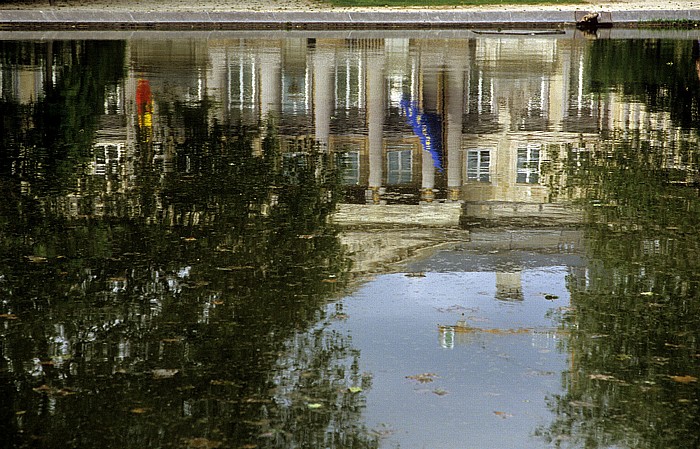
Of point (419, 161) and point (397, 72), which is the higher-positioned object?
Result: point (397, 72)

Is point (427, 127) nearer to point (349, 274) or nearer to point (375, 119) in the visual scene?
point (375, 119)

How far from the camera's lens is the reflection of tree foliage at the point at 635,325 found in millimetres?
6328

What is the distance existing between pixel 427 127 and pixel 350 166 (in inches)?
155

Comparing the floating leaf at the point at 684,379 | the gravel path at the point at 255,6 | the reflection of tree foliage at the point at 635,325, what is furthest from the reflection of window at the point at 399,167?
the gravel path at the point at 255,6

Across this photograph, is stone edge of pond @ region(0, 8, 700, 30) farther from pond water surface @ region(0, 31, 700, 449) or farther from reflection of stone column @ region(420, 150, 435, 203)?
reflection of stone column @ region(420, 150, 435, 203)

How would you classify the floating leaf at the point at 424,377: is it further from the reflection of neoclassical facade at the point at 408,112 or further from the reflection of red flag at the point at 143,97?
the reflection of red flag at the point at 143,97

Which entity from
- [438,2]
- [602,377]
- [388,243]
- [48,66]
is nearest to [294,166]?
[388,243]

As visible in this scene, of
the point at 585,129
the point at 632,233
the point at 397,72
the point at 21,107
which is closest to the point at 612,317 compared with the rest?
the point at 632,233

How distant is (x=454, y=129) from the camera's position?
18375 millimetres

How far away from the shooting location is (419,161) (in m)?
14.8

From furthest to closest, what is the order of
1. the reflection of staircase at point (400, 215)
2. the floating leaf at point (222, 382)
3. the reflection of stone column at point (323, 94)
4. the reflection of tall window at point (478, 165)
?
1. the reflection of stone column at point (323, 94)
2. the reflection of tall window at point (478, 165)
3. the reflection of staircase at point (400, 215)
4. the floating leaf at point (222, 382)

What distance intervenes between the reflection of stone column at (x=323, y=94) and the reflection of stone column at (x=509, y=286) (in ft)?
22.0

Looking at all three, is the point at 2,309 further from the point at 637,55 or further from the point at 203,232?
the point at 637,55

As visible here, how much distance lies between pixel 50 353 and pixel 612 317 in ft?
11.9
